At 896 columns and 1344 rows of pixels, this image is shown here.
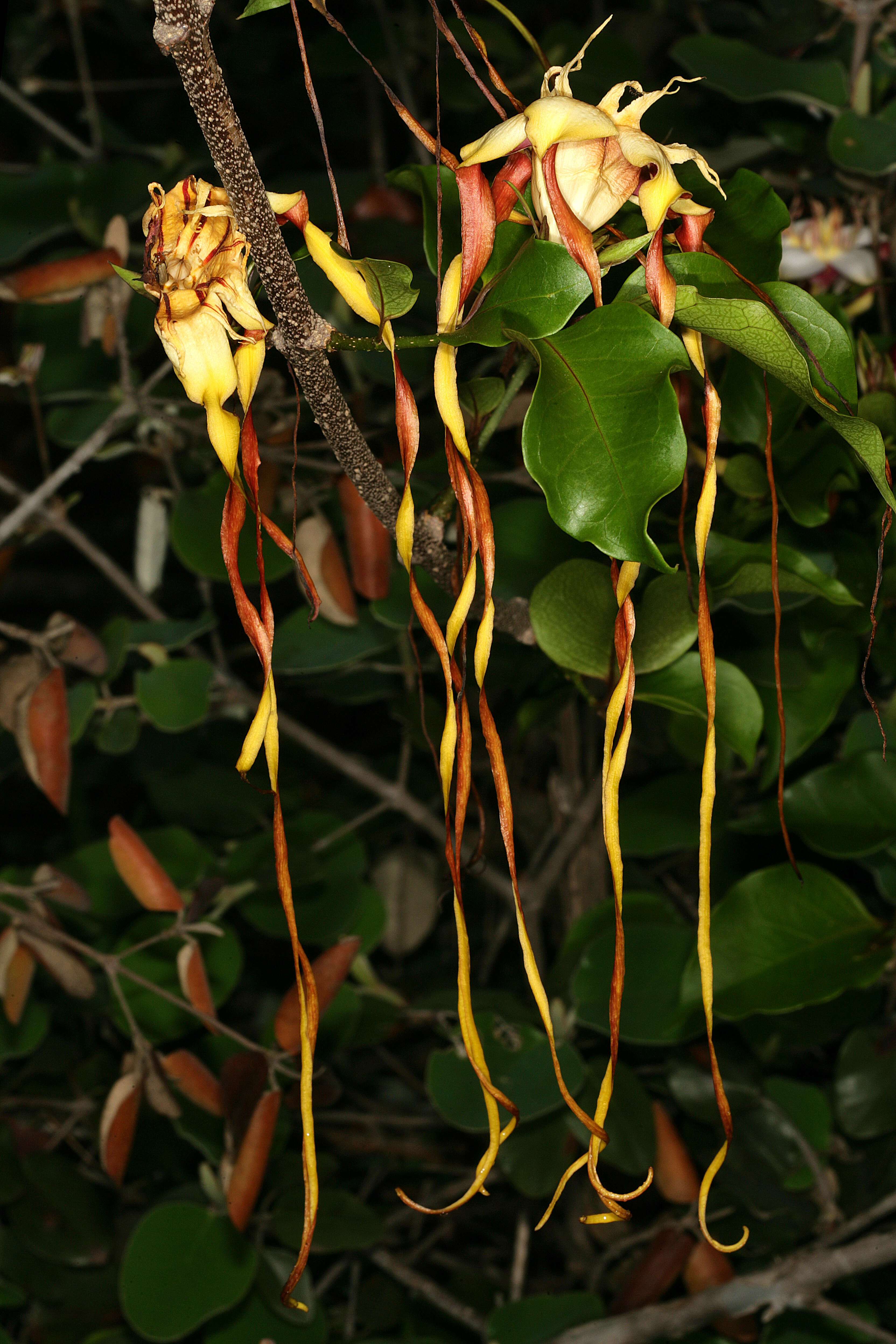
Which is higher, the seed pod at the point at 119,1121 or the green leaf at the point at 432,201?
the green leaf at the point at 432,201

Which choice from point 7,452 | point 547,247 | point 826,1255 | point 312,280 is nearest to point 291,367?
point 547,247

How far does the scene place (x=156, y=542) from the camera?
634mm

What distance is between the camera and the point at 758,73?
1.84ft

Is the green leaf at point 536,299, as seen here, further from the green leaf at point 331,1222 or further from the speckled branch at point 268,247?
the green leaf at point 331,1222

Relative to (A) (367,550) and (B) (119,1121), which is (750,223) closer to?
(A) (367,550)

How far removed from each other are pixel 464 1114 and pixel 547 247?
1.34 ft

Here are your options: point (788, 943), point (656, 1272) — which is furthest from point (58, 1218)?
point (788, 943)

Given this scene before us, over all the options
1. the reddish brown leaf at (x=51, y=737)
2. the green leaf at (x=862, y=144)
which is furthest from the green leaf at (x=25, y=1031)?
the green leaf at (x=862, y=144)

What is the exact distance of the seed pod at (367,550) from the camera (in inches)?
19.3

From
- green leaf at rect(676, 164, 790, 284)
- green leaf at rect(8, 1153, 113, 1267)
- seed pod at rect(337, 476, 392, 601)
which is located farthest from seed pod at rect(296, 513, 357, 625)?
green leaf at rect(8, 1153, 113, 1267)

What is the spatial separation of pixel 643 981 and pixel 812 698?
153 mm

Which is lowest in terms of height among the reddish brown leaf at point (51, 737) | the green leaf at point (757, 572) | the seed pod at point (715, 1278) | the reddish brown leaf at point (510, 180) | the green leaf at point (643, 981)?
the seed pod at point (715, 1278)

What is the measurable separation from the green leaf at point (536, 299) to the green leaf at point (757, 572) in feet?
0.45

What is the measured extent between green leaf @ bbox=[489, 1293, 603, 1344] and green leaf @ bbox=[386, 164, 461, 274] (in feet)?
1.51
